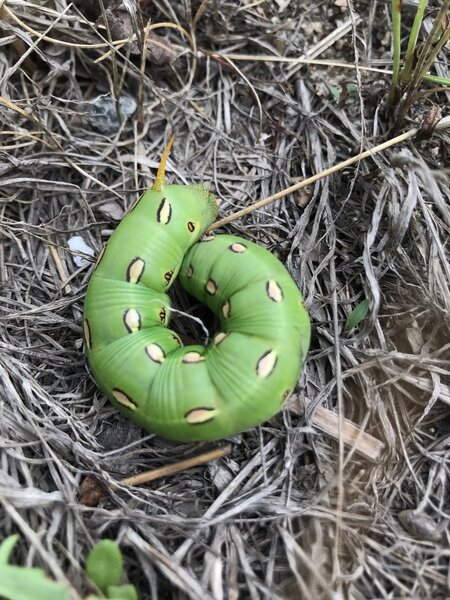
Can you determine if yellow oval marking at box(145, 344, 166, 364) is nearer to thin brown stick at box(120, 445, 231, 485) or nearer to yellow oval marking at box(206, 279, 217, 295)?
yellow oval marking at box(206, 279, 217, 295)

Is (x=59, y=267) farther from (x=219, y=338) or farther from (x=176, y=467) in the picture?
(x=176, y=467)

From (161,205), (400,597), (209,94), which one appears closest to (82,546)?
(400,597)

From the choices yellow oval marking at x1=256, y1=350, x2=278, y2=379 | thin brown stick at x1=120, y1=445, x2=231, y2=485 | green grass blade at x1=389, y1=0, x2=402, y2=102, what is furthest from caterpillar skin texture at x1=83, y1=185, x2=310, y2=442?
green grass blade at x1=389, y1=0, x2=402, y2=102

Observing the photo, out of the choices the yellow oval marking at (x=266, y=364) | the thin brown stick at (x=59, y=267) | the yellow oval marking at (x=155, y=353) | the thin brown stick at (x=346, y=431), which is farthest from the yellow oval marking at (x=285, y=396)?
the thin brown stick at (x=59, y=267)

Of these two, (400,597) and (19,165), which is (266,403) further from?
(19,165)

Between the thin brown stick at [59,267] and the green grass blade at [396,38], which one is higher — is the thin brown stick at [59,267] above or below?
below

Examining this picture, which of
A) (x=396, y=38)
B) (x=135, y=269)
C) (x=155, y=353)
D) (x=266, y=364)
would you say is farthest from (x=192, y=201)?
(x=396, y=38)

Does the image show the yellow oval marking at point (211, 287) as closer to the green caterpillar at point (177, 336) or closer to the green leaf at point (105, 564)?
the green caterpillar at point (177, 336)
